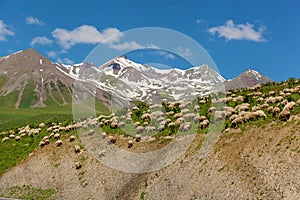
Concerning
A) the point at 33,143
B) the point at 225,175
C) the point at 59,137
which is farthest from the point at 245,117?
the point at 33,143

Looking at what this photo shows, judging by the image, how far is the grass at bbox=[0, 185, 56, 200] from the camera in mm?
40719

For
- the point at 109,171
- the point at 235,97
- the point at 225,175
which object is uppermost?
the point at 235,97

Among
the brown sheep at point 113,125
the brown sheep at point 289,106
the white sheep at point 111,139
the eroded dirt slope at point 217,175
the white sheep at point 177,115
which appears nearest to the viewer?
the eroded dirt slope at point 217,175

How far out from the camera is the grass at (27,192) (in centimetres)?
4072

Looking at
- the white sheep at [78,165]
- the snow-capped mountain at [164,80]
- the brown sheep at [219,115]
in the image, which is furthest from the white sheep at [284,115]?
the white sheep at [78,165]

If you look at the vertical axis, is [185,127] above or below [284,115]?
below

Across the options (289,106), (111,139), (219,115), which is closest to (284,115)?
(289,106)

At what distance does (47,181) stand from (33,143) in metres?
12.5

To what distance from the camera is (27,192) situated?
4219cm

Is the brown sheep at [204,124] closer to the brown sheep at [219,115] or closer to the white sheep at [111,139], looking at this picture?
the brown sheep at [219,115]

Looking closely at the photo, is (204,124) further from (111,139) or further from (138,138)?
(111,139)

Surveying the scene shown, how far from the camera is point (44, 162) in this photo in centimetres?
4719

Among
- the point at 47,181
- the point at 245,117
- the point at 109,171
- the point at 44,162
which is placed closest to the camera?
the point at 245,117

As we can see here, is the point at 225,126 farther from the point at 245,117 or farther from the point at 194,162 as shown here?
the point at 194,162
